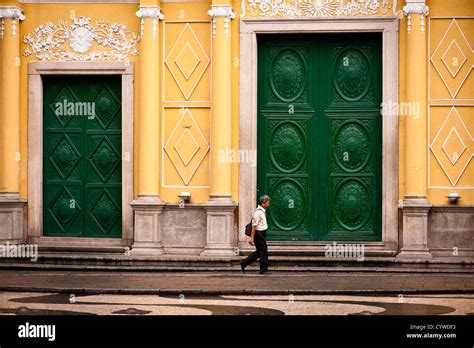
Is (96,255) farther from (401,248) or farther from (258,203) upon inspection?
(401,248)

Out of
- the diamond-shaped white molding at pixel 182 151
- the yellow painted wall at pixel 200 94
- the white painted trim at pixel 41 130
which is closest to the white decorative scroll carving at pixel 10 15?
the yellow painted wall at pixel 200 94

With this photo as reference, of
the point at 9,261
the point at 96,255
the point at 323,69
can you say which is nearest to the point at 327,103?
the point at 323,69

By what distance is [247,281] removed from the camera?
69.4 ft

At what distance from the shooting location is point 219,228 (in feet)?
79.6

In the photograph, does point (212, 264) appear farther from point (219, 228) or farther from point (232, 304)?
point (232, 304)

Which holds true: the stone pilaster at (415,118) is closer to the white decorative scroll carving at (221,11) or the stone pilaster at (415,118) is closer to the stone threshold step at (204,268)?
the stone threshold step at (204,268)

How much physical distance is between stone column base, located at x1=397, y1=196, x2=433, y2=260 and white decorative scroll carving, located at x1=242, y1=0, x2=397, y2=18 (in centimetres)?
413

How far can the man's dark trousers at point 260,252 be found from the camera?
73.3 feet

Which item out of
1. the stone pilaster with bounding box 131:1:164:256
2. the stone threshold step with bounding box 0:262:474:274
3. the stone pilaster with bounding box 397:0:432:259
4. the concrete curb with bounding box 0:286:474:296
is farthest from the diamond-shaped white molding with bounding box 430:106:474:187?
the stone pilaster with bounding box 131:1:164:256

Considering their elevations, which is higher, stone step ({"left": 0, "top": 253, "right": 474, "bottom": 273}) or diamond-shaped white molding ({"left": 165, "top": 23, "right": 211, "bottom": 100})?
diamond-shaped white molding ({"left": 165, "top": 23, "right": 211, "bottom": 100})

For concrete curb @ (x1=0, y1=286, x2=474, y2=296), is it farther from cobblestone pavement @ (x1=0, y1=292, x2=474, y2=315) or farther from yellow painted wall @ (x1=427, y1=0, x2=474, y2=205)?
yellow painted wall @ (x1=427, y1=0, x2=474, y2=205)

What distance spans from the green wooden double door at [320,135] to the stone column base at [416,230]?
3.16ft

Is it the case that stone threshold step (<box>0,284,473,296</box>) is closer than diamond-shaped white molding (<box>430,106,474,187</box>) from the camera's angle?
Yes

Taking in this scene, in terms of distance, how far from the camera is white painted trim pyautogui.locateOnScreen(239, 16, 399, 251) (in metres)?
24.3
